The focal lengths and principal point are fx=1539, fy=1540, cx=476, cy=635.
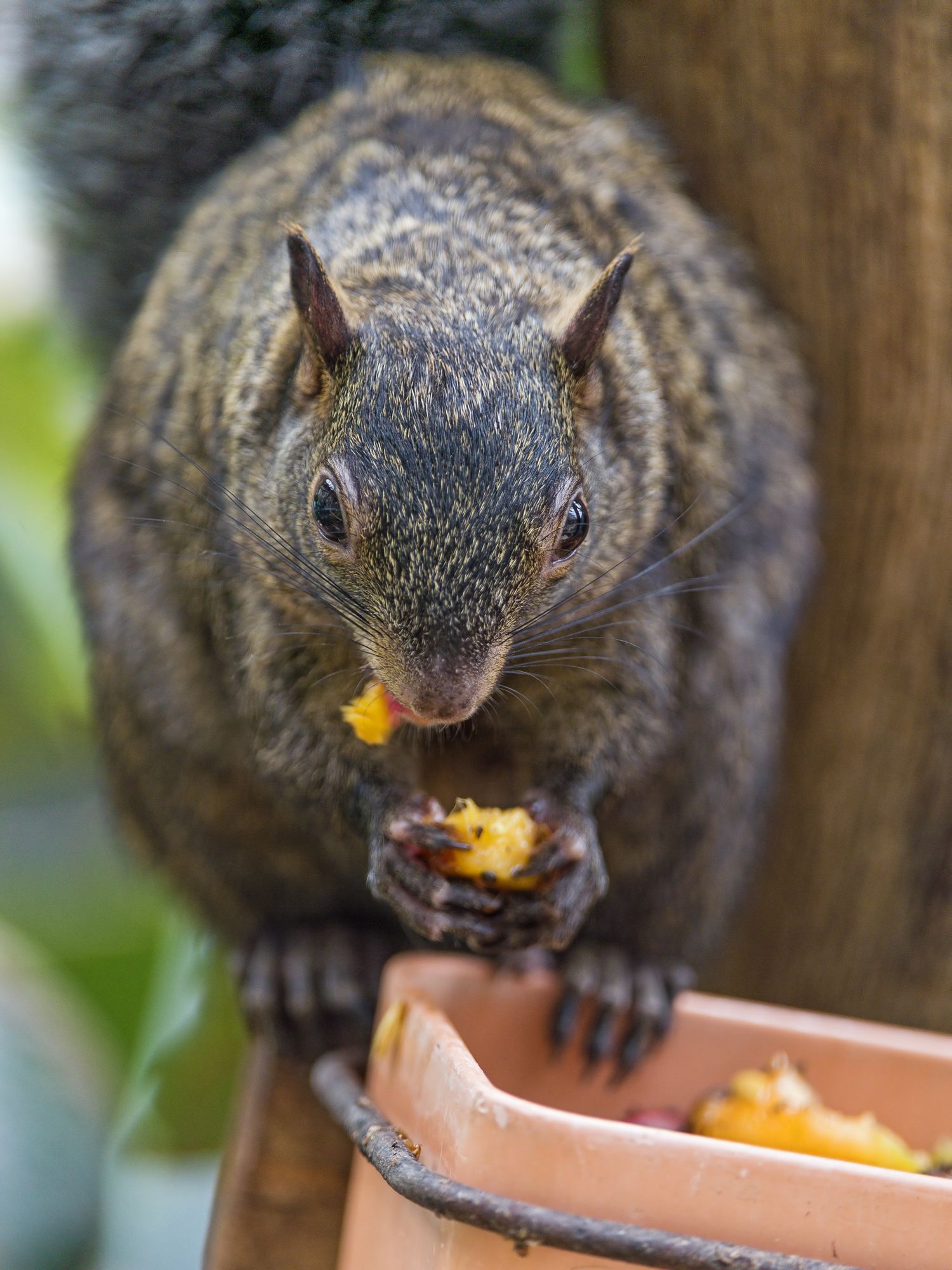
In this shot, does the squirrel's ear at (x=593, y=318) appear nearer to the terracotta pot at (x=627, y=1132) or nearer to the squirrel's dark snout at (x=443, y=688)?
the squirrel's dark snout at (x=443, y=688)

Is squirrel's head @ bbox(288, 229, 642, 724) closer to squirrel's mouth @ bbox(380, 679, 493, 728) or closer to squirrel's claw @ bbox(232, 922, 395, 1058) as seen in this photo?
squirrel's mouth @ bbox(380, 679, 493, 728)

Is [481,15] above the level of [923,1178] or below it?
above

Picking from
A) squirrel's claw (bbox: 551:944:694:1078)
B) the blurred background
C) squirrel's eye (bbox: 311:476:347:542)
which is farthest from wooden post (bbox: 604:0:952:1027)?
squirrel's eye (bbox: 311:476:347:542)

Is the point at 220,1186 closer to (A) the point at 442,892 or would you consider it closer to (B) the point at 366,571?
(A) the point at 442,892

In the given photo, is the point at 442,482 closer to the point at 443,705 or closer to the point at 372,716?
the point at 443,705

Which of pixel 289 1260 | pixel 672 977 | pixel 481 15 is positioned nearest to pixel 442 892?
pixel 672 977

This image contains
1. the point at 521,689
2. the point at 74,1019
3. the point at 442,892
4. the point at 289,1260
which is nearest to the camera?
the point at 442,892
